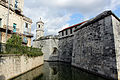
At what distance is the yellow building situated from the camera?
521 inches

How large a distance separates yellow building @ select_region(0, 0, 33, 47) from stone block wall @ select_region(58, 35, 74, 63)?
8.92 m

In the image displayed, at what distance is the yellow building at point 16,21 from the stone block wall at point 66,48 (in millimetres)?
8919

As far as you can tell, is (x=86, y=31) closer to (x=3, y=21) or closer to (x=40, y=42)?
(x=3, y=21)

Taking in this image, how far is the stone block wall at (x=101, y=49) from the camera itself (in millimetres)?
7373

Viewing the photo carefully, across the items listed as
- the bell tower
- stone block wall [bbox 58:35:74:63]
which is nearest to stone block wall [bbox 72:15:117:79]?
stone block wall [bbox 58:35:74:63]

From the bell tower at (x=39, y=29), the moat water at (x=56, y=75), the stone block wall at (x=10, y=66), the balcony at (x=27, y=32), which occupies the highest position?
the bell tower at (x=39, y=29)

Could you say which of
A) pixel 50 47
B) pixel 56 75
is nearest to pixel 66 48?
pixel 50 47

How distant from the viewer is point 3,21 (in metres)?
13.4

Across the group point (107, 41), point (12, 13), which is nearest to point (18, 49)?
point (12, 13)

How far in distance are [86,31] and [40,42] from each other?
17494mm

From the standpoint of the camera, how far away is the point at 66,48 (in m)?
21.7

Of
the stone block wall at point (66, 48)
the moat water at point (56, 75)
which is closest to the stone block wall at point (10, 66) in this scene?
the moat water at point (56, 75)

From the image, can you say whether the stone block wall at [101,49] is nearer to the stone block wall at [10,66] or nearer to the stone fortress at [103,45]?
the stone fortress at [103,45]

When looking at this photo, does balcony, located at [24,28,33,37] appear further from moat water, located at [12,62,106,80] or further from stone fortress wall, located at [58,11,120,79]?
stone fortress wall, located at [58,11,120,79]
